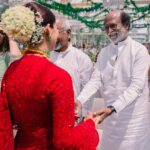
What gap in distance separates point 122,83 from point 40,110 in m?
1.36

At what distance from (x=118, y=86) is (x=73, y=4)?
7.69 meters

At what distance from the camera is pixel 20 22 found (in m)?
1.65

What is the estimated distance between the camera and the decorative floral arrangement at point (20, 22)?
65.0 inches

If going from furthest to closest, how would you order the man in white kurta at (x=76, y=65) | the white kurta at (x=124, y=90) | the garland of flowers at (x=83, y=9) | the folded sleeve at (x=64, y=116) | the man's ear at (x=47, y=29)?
the garland of flowers at (x=83, y=9) → the man in white kurta at (x=76, y=65) → the white kurta at (x=124, y=90) → the man's ear at (x=47, y=29) → the folded sleeve at (x=64, y=116)

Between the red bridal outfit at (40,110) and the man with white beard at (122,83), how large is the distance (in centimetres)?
107

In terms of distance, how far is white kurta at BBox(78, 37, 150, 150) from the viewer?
9.34 feet

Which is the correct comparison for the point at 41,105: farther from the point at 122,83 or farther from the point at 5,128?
the point at 122,83

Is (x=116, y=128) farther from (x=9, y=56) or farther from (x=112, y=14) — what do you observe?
(x=9, y=56)

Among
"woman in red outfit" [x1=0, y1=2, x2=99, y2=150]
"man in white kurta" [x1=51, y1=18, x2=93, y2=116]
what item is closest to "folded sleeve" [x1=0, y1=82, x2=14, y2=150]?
"woman in red outfit" [x1=0, y1=2, x2=99, y2=150]

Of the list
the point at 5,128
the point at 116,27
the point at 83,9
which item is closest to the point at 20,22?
the point at 5,128

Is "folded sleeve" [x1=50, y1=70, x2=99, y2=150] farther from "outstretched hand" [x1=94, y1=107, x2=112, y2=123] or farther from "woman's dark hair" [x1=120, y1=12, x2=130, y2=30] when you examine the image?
"woman's dark hair" [x1=120, y1=12, x2=130, y2=30]

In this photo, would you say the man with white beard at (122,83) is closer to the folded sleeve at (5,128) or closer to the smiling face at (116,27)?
the smiling face at (116,27)

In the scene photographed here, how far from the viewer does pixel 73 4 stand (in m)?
10.3

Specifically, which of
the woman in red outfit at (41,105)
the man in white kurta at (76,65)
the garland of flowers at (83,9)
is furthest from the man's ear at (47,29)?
the garland of flowers at (83,9)
